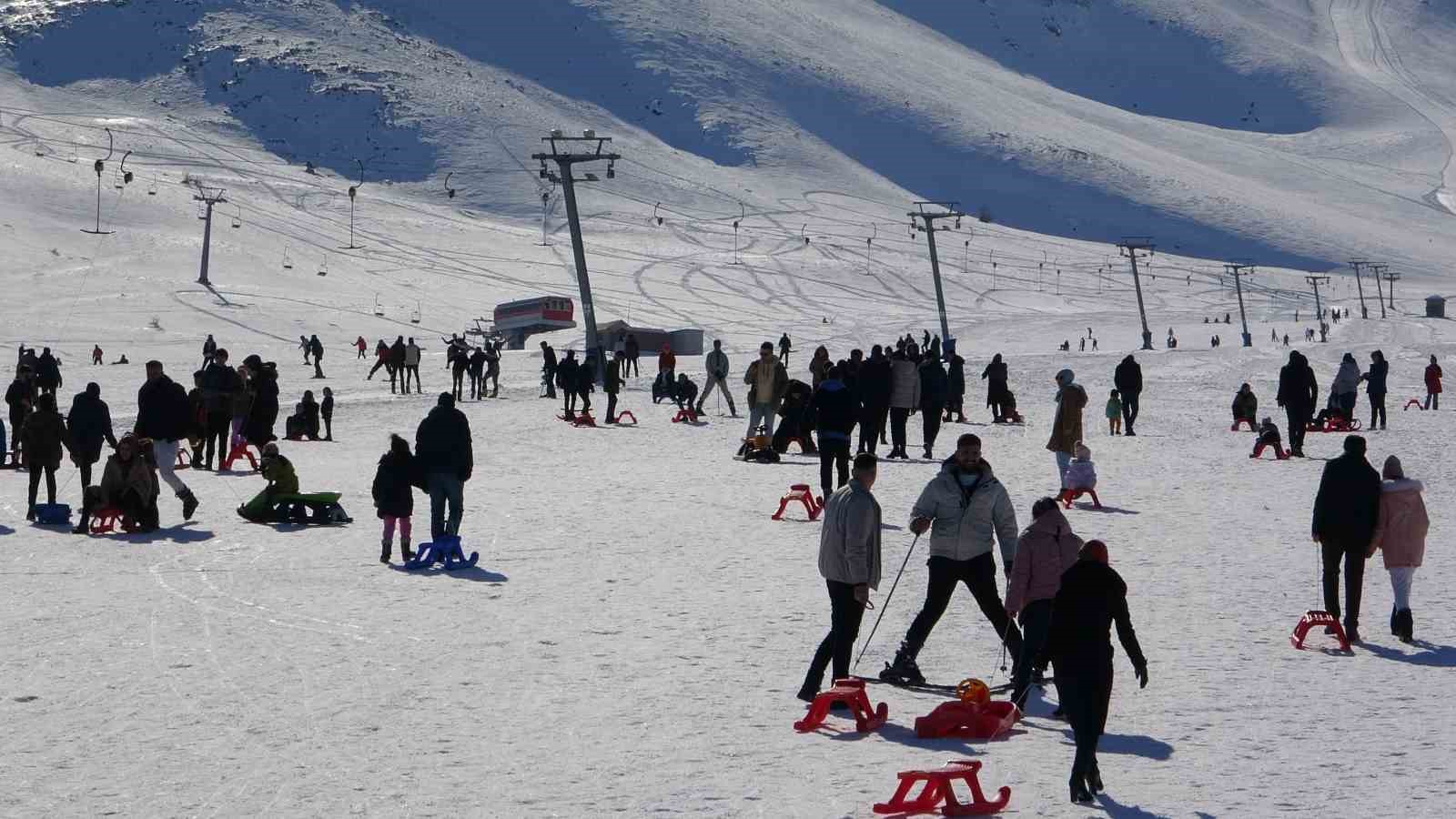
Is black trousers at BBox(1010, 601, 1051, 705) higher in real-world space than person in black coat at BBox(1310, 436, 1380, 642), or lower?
lower

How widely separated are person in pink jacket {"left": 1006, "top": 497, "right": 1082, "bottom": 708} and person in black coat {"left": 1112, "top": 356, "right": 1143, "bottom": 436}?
656 inches

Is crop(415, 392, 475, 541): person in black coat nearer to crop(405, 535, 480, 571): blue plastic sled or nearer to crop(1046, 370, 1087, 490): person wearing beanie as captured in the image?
crop(405, 535, 480, 571): blue plastic sled

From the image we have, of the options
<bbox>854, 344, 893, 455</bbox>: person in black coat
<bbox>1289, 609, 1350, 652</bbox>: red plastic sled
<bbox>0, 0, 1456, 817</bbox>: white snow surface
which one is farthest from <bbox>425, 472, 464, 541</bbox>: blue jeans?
<bbox>854, 344, 893, 455</bbox>: person in black coat

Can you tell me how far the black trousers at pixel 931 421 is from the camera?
21328 millimetres

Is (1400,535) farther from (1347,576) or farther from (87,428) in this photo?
(87,428)

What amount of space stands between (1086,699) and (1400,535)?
425 cm

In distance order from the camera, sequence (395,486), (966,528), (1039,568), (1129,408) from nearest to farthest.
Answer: (1039,568)
(966,528)
(395,486)
(1129,408)

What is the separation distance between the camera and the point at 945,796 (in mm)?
6918

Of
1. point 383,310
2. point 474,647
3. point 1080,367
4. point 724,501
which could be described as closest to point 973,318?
point 383,310

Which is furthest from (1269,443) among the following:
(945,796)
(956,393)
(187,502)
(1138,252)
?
(1138,252)

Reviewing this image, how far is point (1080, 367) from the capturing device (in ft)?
159

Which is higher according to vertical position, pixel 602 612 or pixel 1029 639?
pixel 1029 639

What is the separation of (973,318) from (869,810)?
3436 inches

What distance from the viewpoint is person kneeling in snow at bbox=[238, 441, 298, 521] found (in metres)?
16.0
